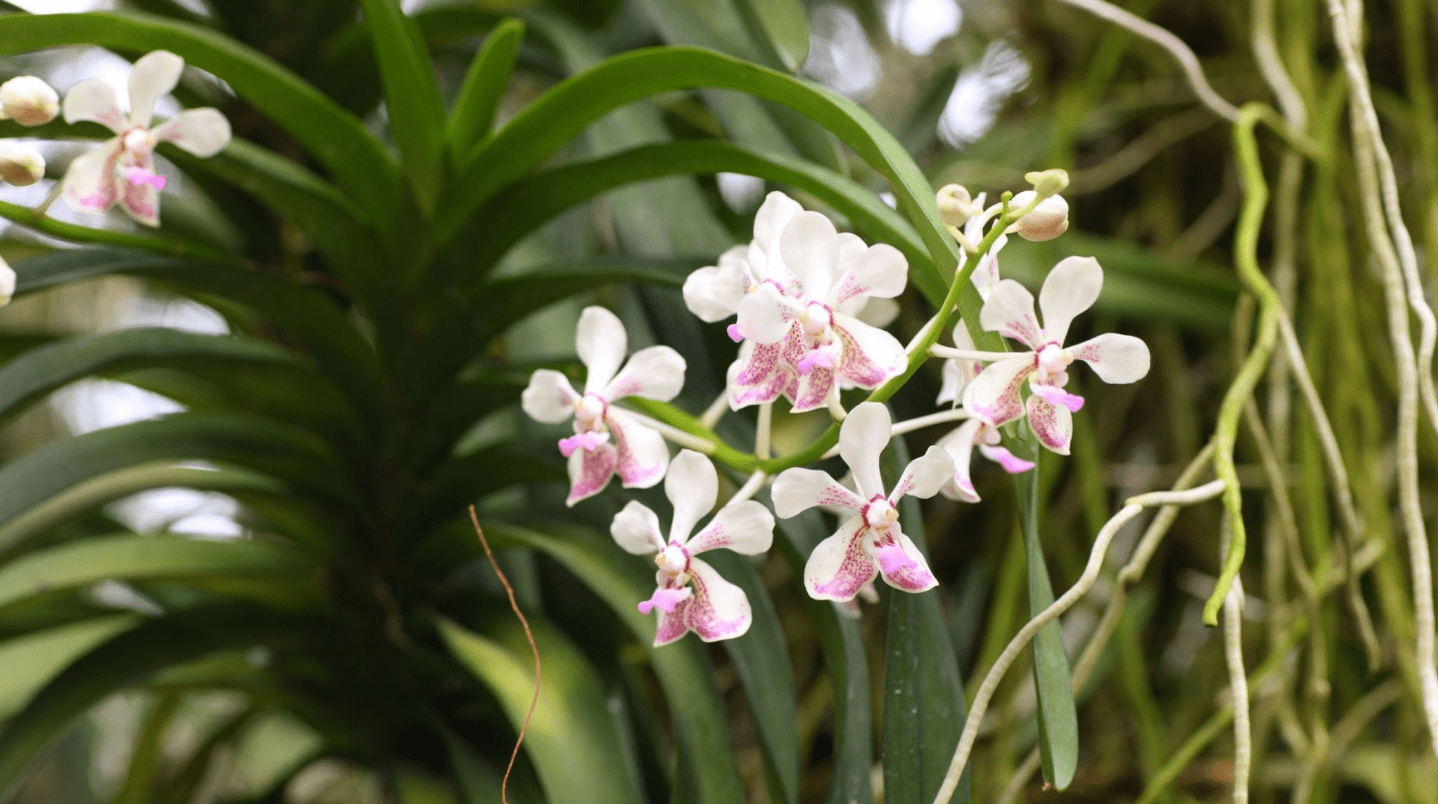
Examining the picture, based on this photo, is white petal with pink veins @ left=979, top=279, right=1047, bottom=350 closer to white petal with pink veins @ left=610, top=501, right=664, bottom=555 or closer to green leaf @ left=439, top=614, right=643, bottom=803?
white petal with pink veins @ left=610, top=501, right=664, bottom=555

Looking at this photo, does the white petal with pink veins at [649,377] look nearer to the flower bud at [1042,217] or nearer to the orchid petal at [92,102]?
the flower bud at [1042,217]

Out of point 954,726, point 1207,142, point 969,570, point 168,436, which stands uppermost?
point 168,436

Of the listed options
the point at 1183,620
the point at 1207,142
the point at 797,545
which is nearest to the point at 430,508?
the point at 797,545

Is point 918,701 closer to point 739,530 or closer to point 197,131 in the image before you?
point 739,530

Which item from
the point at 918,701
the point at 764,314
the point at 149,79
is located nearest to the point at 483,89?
the point at 149,79

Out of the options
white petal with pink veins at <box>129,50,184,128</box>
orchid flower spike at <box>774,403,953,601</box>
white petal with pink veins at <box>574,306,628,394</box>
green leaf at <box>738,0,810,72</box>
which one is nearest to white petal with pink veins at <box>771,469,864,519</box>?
orchid flower spike at <box>774,403,953,601</box>

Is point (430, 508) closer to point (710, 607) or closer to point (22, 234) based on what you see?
point (710, 607)
